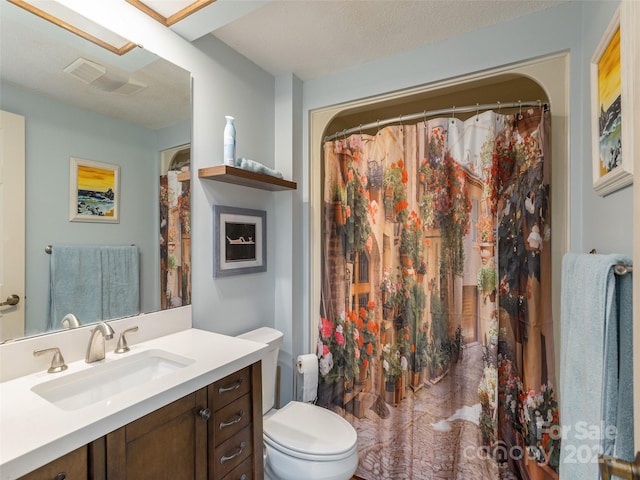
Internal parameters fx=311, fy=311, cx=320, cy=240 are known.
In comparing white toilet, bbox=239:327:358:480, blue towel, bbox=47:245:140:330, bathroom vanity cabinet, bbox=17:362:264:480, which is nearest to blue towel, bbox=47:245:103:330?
blue towel, bbox=47:245:140:330

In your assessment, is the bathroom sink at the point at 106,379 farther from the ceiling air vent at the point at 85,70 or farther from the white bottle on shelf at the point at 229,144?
the ceiling air vent at the point at 85,70

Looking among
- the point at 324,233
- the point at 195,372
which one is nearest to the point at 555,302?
the point at 324,233

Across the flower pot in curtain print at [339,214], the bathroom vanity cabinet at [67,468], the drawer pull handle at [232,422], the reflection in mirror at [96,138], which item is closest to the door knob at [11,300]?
the reflection in mirror at [96,138]

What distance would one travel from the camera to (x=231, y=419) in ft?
3.84

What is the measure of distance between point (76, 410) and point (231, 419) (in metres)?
0.53

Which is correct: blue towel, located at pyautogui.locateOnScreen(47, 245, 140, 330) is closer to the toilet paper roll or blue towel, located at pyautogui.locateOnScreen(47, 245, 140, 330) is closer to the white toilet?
the white toilet

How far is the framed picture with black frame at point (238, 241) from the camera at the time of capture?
1734 millimetres

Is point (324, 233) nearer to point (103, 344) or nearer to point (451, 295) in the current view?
point (451, 295)

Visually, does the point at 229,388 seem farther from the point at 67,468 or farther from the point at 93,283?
the point at 93,283

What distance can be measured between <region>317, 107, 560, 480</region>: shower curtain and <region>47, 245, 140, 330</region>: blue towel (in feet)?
3.81

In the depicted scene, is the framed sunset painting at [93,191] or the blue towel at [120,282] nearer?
the framed sunset painting at [93,191]

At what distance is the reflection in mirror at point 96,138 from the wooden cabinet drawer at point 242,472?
0.75 meters

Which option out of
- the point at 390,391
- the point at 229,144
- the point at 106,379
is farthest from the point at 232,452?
the point at 229,144

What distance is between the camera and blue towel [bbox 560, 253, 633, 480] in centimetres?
70
